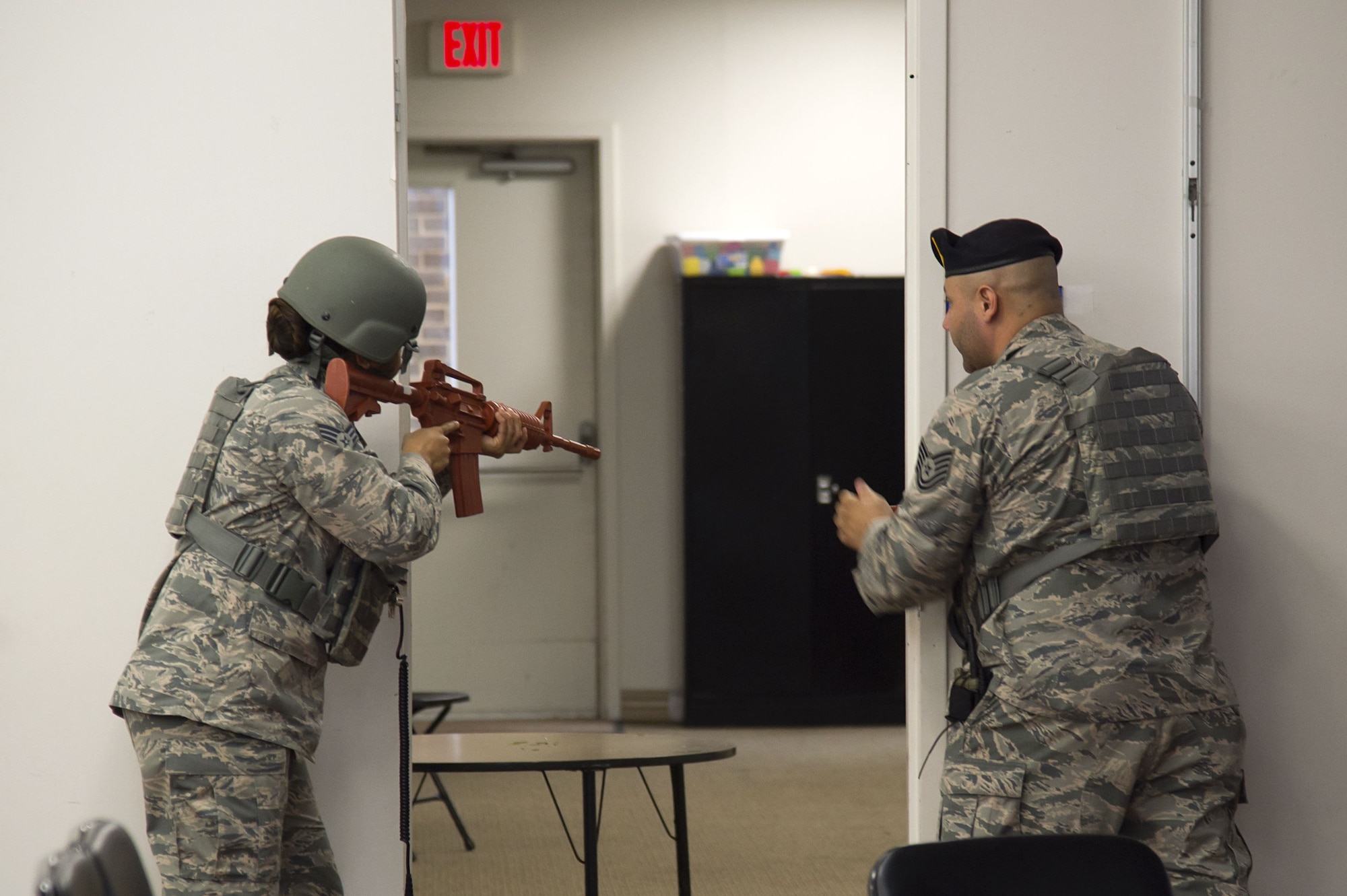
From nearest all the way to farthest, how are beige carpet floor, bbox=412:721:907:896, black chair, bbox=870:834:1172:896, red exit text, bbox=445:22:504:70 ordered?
1. black chair, bbox=870:834:1172:896
2. beige carpet floor, bbox=412:721:907:896
3. red exit text, bbox=445:22:504:70

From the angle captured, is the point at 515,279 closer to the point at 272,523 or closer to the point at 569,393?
the point at 569,393

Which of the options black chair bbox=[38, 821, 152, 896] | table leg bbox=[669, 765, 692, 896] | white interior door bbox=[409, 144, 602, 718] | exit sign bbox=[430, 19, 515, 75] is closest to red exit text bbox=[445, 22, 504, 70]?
exit sign bbox=[430, 19, 515, 75]

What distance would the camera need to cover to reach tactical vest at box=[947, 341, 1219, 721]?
2.00 metres

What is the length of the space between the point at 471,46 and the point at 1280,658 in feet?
14.5

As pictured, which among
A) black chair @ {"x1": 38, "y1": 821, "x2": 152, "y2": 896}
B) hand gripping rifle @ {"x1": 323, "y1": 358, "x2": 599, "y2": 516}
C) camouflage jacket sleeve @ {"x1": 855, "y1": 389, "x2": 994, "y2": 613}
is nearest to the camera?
black chair @ {"x1": 38, "y1": 821, "x2": 152, "y2": 896}

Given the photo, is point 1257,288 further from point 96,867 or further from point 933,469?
point 96,867

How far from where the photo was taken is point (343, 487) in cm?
196

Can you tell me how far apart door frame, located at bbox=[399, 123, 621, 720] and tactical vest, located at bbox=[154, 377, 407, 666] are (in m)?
3.72

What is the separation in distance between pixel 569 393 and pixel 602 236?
0.77m

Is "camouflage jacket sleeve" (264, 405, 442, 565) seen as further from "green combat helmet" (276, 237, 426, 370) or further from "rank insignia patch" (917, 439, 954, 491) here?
"rank insignia patch" (917, 439, 954, 491)

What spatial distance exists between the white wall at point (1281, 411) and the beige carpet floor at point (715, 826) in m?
1.34

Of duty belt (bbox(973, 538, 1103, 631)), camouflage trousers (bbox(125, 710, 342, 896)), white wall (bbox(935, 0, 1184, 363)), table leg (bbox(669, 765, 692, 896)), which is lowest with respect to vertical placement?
table leg (bbox(669, 765, 692, 896))

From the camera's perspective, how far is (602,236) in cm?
578

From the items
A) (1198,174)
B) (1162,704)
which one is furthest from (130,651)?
(1198,174)
